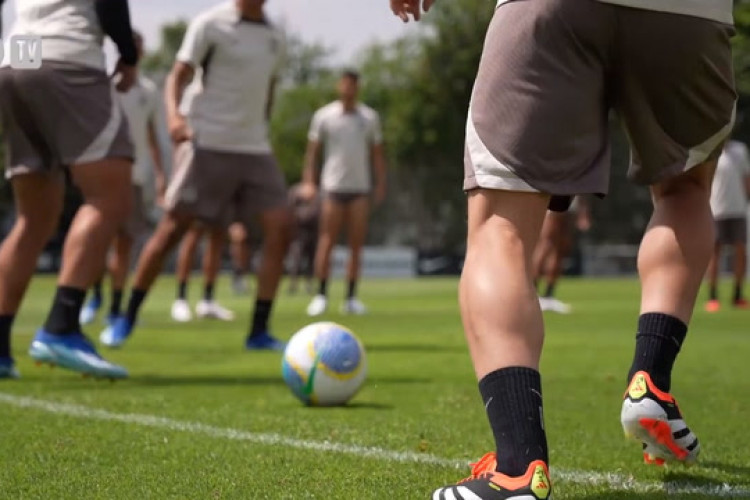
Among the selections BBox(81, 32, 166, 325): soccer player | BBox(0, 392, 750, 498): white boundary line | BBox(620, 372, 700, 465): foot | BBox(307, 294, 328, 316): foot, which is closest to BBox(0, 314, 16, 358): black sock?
BBox(0, 392, 750, 498): white boundary line

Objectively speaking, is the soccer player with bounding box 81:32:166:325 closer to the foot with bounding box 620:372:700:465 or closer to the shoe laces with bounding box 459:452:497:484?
the foot with bounding box 620:372:700:465

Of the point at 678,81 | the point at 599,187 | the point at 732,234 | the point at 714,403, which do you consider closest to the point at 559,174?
the point at 599,187

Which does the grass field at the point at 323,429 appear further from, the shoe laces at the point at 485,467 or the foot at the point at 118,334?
the shoe laces at the point at 485,467

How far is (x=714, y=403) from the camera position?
18.6 ft

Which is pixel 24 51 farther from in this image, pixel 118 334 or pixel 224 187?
pixel 118 334

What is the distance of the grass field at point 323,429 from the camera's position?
349 centimetres

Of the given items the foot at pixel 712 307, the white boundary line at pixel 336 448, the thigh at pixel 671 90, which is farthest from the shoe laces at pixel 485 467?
the foot at pixel 712 307

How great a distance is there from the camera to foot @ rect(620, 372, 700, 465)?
3.50 metres

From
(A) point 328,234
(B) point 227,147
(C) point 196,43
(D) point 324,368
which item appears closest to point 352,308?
(A) point 328,234

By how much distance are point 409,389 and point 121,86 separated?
2077 millimetres

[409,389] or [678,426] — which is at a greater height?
[678,426]

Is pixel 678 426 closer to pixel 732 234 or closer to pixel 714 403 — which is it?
pixel 714 403

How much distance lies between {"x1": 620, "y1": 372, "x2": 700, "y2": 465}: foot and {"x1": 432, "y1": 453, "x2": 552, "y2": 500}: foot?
70cm

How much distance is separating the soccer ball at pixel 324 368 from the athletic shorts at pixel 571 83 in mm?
2331
